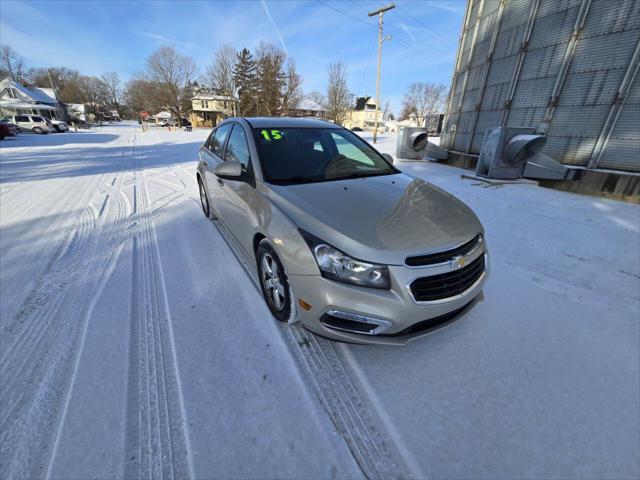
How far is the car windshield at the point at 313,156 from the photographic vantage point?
2.54m

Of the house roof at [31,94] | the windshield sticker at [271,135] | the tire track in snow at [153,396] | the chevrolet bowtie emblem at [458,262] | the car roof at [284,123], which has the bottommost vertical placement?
the tire track in snow at [153,396]

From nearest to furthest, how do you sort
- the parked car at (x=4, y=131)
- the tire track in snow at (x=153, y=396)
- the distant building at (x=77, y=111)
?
the tire track in snow at (x=153, y=396), the parked car at (x=4, y=131), the distant building at (x=77, y=111)

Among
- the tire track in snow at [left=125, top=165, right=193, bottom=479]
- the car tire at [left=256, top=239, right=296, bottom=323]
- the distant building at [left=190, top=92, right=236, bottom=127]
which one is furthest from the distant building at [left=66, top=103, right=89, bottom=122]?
the car tire at [left=256, top=239, right=296, bottom=323]

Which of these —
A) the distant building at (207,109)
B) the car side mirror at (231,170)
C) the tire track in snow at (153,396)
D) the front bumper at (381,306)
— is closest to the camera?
the tire track in snow at (153,396)

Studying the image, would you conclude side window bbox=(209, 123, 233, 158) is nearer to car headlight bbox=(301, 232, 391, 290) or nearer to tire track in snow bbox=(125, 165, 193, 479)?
Answer: tire track in snow bbox=(125, 165, 193, 479)

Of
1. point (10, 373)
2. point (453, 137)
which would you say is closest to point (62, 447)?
point (10, 373)

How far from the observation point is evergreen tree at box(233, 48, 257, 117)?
4694 cm

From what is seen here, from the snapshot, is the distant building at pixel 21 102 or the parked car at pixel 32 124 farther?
the distant building at pixel 21 102

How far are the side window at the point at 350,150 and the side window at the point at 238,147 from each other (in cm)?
101

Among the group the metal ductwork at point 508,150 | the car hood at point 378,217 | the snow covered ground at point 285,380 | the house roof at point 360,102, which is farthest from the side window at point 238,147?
A: the house roof at point 360,102

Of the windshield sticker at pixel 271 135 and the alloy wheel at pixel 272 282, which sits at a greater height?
the windshield sticker at pixel 271 135

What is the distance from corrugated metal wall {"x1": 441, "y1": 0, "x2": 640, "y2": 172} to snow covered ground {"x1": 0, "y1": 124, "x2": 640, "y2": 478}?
15.6 feet

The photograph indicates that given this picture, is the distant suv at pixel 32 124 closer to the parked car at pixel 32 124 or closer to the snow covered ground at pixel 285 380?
the parked car at pixel 32 124

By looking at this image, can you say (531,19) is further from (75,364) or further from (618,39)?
(75,364)
